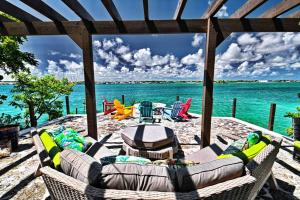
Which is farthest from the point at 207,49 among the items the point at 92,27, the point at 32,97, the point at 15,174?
the point at 32,97

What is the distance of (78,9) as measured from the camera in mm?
2486

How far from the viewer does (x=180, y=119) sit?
22.7 ft

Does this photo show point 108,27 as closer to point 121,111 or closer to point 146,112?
point 146,112

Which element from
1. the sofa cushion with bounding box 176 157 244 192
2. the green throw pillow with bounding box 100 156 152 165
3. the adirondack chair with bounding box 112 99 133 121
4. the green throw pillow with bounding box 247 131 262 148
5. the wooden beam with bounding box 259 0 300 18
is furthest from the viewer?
the adirondack chair with bounding box 112 99 133 121

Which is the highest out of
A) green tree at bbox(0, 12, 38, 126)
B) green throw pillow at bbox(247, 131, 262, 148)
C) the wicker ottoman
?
green tree at bbox(0, 12, 38, 126)

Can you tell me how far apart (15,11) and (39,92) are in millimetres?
6186

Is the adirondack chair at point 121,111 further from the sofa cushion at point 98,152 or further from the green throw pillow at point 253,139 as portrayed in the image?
the green throw pillow at point 253,139

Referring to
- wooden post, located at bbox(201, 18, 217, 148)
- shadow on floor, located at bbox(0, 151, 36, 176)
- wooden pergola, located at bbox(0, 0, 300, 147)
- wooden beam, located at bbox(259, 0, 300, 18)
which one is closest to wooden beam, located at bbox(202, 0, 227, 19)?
wooden pergola, located at bbox(0, 0, 300, 147)

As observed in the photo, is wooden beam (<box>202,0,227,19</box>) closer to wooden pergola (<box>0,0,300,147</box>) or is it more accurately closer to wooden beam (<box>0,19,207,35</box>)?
wooden pergola (<box>0,0,300,147</box>)

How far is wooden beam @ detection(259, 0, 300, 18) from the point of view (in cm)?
218

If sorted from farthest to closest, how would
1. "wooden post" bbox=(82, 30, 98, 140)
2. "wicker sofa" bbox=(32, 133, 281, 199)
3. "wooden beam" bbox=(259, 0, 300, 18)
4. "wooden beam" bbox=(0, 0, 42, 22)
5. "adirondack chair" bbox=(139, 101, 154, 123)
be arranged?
"adirondack chair" bbox=(139, 101, 154, 123), "wooden post" bbox=(82, 30, 98, 140), "wooden beam" bbox=(0, 0, 42, 22), "wooden beam" bbox=(259, 0, 300, 18), "wicker sofa" bbox=(32, 133, 281, 199)

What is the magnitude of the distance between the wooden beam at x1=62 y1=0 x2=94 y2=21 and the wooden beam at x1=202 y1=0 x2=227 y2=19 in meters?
2.11

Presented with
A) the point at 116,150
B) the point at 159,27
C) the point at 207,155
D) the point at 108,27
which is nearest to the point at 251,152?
the point at 207,155

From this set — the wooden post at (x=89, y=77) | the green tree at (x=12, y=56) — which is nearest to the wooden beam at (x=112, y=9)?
the wooden post at (x=89, y=77)
